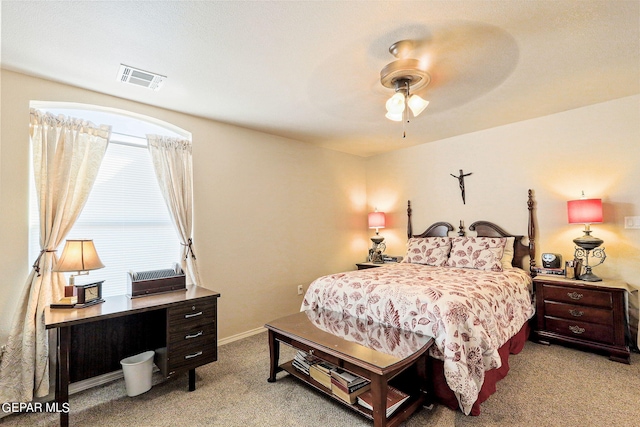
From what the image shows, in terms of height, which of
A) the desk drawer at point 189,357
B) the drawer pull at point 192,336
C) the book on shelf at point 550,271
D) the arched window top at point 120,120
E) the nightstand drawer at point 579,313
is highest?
the arched window top at point 120,120

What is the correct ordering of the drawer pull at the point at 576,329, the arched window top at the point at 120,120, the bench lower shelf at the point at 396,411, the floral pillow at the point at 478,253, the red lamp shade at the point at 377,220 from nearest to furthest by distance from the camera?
1. the bench lower shelf at the point at 396,411
2. the arched window top at the point at 120,120
3. the drawer pull at the point at 576,329
4. the floral pillow at the point at 478,253
5. the red lamp shade at the point at 377,220

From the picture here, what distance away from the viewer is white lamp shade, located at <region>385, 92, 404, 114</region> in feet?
7.35

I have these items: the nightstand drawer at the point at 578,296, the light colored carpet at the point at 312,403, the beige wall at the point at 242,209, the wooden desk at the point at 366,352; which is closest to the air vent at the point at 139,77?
the beige wall at the point at 242,209

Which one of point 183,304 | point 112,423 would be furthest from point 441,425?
point 112,423

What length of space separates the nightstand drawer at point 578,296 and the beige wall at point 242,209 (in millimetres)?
2663

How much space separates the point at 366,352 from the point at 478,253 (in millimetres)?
2320

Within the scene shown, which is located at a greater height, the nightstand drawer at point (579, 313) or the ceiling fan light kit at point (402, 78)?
the ceiling fan light kit at point (402, 78)

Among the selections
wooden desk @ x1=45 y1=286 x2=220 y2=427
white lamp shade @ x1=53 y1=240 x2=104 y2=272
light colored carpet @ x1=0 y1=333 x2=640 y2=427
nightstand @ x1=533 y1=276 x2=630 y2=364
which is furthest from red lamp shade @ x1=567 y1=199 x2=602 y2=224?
white lamp shade @ x1=53 y1=240 x2=104 y2=272

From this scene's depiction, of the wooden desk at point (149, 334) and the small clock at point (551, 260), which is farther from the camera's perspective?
the small clock at point (551, 260)

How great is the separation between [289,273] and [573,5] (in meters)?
3.62

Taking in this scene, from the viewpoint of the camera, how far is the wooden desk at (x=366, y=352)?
1758mm

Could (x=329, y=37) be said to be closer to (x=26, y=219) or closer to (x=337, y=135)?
(x=337, y=135)

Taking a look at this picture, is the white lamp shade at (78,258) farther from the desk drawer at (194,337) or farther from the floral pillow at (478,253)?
the floral pillow at (478,253)

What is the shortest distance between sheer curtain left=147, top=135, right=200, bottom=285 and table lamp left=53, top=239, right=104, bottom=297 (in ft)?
2.87
